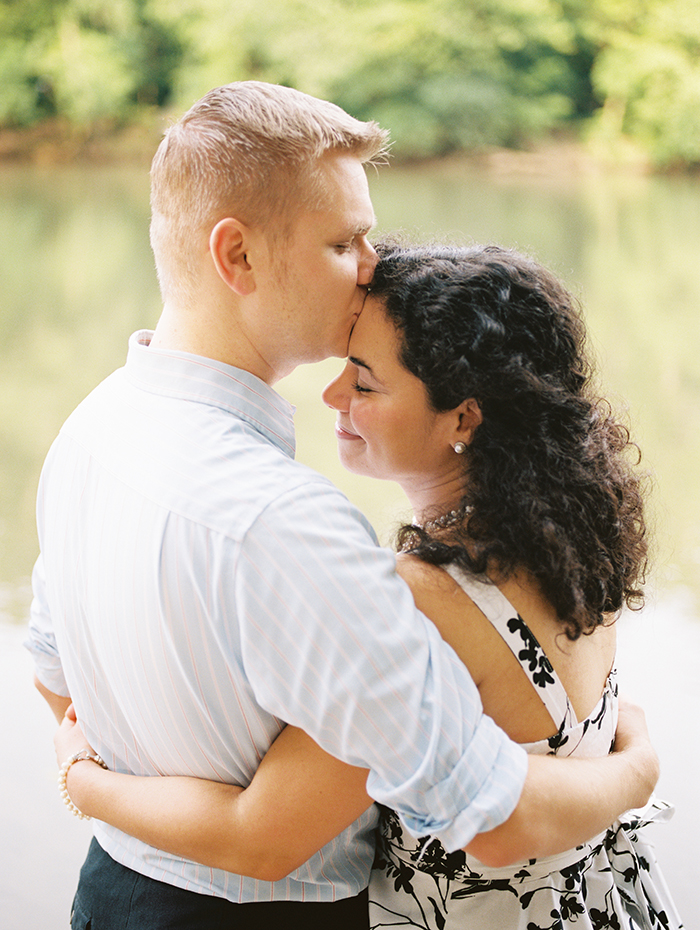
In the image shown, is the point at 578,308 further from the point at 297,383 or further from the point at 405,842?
the point at 297,383

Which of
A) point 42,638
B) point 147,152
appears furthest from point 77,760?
point 147,152

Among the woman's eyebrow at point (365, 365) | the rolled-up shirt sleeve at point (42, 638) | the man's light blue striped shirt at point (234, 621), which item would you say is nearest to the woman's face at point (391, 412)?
the woman's eyebrow at point (365, 365)

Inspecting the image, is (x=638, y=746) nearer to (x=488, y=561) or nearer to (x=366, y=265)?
(x=488, y=561)

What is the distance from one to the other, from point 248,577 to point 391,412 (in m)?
0.45

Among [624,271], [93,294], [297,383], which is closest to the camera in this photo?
[297,383]

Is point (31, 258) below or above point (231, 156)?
above

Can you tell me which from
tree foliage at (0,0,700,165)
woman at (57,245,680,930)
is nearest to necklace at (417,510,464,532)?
woman at (57,245,680,930)

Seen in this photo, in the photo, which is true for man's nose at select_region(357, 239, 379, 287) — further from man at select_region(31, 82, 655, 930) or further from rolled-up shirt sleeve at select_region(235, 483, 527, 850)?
rolled-up shirt sleeve at select_region(235, 483, 527, 850)

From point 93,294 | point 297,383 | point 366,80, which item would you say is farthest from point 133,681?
point 366,80

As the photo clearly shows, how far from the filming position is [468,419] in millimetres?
1208

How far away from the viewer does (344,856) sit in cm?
112

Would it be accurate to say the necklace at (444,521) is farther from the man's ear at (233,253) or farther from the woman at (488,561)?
the man's ear at (233,253)

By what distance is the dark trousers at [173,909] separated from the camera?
3.44 ft

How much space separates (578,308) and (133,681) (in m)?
0.79
